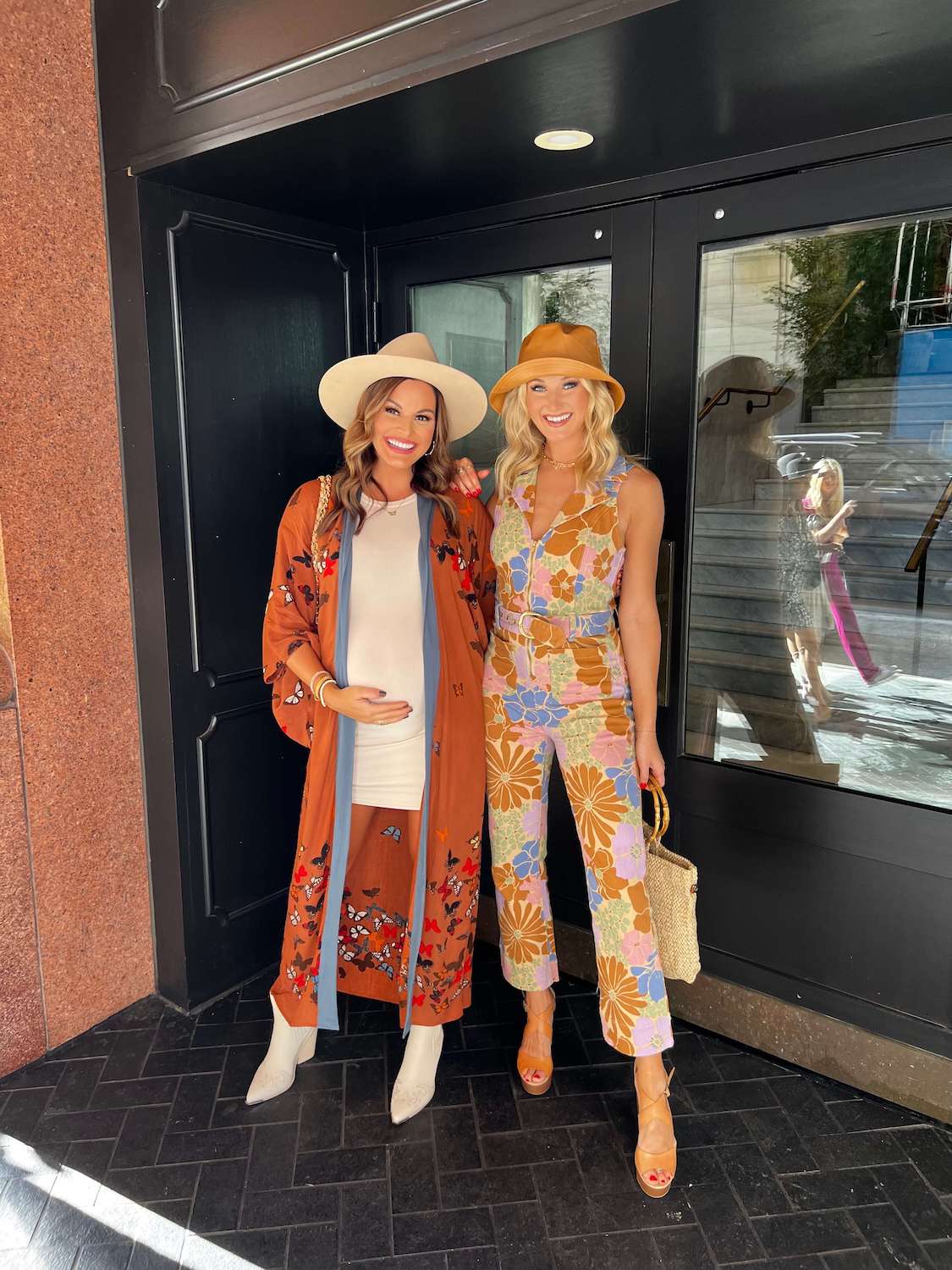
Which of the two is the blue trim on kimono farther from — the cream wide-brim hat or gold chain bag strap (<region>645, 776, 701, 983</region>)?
gold chain bag strap (<region>645, 776, 701, 983</region>)

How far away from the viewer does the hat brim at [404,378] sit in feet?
8.63

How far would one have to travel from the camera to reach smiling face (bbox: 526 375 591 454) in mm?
2553

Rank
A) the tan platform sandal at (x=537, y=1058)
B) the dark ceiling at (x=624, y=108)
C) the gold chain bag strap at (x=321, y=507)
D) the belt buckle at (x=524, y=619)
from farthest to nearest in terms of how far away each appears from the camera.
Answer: the tan platform sandal at (x=537, y=1058), the gold chain bag strap at (x=321, y=507), the belt buckle at (x=524, y=619), the dark ceiling at (x=624, y=108)

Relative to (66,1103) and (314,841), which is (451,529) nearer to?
(314,841)

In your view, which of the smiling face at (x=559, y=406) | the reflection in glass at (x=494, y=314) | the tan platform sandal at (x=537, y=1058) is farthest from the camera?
the reflection in glass at (x=494, y=314)

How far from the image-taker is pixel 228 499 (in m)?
3.26

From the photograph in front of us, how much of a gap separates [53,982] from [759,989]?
2.33 m

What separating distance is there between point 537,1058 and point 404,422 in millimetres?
1975

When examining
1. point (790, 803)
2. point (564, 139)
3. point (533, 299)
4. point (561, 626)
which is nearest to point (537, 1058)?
point (790, 803)

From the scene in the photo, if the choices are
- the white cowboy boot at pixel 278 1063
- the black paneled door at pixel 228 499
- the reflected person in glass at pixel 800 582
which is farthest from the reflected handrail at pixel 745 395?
the white cowboy boot at pixel 278 1063

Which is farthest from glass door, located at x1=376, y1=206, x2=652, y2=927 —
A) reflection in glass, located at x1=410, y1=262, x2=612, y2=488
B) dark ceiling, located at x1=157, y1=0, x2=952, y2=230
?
dark ceiling, located at x1=157, y1=0, x2=952, y2=230

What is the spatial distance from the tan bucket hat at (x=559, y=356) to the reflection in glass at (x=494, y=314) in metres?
0.62

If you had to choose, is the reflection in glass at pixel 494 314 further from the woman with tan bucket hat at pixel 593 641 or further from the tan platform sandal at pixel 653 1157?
the tan platform sandal at pixel 653 1157

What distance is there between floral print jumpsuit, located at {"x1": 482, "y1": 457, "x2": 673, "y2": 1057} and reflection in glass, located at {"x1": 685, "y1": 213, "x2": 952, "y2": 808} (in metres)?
0.49
